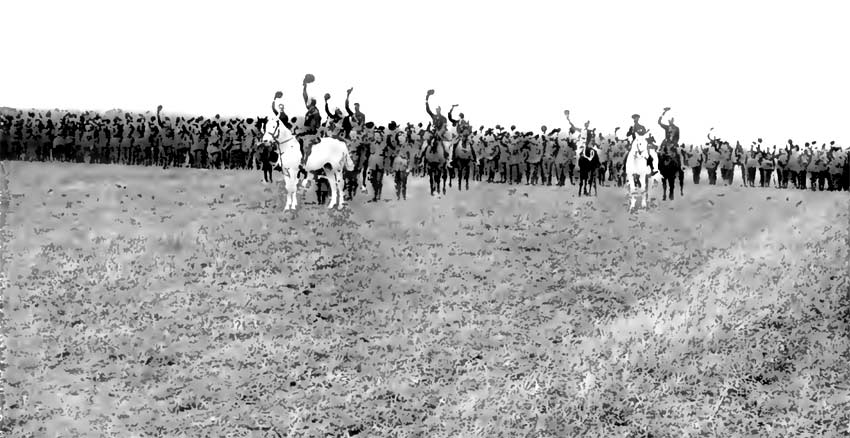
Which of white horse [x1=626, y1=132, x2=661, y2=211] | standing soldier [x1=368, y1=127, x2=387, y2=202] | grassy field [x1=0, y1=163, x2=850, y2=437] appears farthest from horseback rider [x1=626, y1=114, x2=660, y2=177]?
standing soldier [x1=368, y1=127, x2=387, y2=202]

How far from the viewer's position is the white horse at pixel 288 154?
2227cm

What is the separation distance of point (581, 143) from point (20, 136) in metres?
22.1

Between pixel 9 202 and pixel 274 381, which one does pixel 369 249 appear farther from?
pixel 9 202

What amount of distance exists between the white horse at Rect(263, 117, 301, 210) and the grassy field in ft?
2.03

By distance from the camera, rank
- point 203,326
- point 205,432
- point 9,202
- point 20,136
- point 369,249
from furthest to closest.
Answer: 1. point 20,136
2. point 9,202
3. point 369,249
4. point 203,326
5. point 205,432

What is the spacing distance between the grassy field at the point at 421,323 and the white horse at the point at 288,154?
24.3 inches

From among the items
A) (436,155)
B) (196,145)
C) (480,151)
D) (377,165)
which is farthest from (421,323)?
(196,145)

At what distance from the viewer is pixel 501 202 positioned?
25.3 metres

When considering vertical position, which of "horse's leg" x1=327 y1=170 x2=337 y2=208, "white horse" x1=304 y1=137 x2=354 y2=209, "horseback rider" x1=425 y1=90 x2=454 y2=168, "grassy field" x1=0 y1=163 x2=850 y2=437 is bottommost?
"grassy field" x1=0 y1=163 x2=850 y2=437

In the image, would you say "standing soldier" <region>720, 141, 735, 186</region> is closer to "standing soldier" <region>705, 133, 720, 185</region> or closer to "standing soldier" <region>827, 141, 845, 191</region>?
"standing soldier" <region>705, 133, 720, 185</region>

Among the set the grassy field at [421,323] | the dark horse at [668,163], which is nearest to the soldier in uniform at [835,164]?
the dark horse at [668,163]

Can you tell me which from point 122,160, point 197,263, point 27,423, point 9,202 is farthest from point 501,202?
point 122,160

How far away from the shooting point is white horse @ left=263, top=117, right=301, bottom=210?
22.3 m

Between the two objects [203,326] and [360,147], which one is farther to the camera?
[360,147]
